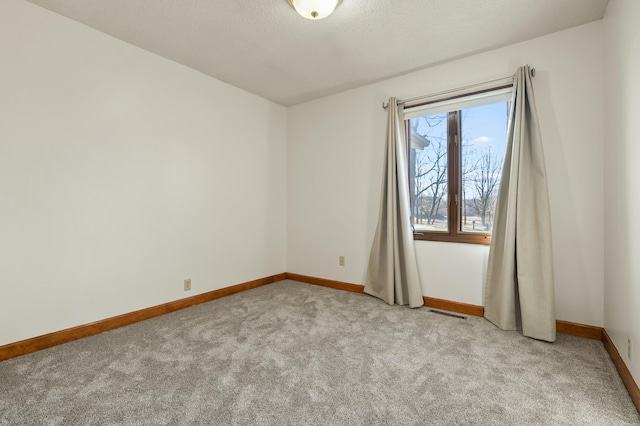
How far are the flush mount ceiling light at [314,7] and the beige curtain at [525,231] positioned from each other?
1.62 metres

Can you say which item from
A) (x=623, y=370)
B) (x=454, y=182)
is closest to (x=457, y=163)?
(x=454, y=182)

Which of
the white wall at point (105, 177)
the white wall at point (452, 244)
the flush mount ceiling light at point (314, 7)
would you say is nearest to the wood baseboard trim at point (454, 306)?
the white wall at point (452, 244)

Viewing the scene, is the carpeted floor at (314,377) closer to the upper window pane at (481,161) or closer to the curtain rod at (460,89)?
the upper window pane at (481,161)

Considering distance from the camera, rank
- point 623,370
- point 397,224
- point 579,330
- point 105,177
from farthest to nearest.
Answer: point 397,224 < point 105,177 < point 579,330 < point 623,370

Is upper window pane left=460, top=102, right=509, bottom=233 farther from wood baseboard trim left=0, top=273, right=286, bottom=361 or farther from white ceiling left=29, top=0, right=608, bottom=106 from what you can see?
wood baseboard trim left=0, top=273, right=286, bottom=361

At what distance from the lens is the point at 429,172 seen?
3.14m

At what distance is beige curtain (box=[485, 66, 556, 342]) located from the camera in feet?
7.43

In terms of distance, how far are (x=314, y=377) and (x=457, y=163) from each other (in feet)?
7.58

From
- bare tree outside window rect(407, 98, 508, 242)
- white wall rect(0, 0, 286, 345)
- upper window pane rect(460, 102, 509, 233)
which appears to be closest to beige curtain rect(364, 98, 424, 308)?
bare tree outside window rect(407, 98, 508, 242)

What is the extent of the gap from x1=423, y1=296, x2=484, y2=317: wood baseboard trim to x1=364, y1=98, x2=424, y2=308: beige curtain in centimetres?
10

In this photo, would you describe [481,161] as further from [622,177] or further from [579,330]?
[579,330]

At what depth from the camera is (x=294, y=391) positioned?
64.2 inches

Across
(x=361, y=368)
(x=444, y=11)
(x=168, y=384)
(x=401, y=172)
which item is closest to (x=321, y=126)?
(x=401, y=172)

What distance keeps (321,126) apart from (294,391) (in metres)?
3.02
